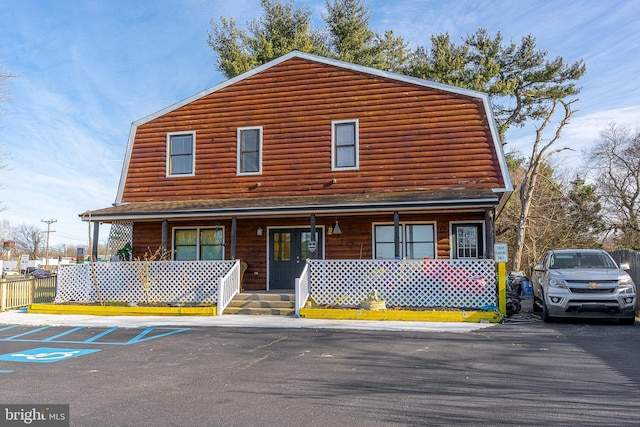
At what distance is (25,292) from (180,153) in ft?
21.5

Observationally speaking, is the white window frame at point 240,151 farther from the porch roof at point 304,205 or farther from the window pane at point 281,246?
the window pane at point 281,246

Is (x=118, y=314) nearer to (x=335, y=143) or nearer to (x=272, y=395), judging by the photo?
(x=335, y=143)

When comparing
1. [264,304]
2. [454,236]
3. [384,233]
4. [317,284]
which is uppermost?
[384,233]

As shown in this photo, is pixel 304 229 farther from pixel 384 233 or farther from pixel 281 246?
pixel 384 233

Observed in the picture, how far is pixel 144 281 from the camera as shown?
1428 centimetres

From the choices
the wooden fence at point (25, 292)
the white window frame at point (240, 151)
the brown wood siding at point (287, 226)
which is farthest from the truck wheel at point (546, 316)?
the wooden fence at point (25, 292)

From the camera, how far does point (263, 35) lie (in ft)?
102

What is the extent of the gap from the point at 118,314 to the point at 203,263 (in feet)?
8.64

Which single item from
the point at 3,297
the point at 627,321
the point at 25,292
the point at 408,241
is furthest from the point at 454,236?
the point at 3,297

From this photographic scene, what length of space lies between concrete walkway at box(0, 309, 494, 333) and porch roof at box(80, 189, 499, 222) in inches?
120

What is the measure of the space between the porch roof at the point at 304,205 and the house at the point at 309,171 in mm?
51

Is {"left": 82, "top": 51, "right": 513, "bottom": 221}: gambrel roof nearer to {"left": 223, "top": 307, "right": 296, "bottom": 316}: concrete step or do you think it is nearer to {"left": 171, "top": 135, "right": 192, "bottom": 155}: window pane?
{"left": 171, "top": 135, "right": 192, "bottom": 155}: window pane

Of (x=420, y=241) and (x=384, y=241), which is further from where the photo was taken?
(x=384, y=241)

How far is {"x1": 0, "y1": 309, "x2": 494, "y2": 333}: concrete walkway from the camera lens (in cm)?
1077
